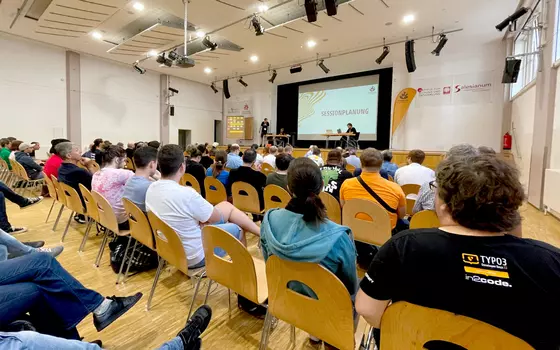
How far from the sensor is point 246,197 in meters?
3.60

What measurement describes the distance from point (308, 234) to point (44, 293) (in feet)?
4.70

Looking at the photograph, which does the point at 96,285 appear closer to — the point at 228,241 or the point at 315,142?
the point at 228,241

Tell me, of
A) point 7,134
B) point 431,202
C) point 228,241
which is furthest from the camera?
point 7,134

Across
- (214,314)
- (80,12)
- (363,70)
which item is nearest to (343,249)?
(214,314)

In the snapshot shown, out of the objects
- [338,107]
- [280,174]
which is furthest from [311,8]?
[338,107]

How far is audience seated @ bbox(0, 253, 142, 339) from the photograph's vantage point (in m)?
1.31

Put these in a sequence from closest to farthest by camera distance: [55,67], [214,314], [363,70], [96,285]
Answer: [214,314] → [96,285] → [55,67] → [363,70]

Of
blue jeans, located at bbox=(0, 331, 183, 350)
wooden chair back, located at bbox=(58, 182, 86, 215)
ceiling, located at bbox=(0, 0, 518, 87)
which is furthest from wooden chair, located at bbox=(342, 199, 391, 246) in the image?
ceiling, located at bbox=(0, 0, 518, 87)

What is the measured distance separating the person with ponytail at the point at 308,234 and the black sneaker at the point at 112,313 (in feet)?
3.67

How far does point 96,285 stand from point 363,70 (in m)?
12.0

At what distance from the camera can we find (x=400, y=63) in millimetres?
10336

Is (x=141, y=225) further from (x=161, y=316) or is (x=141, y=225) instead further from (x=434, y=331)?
(x=434, y=331)

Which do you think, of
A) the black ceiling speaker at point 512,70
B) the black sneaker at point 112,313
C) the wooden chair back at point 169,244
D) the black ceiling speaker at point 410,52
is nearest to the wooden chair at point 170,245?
the wooden chair back at point 169,244

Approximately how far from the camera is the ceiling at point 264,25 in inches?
256
